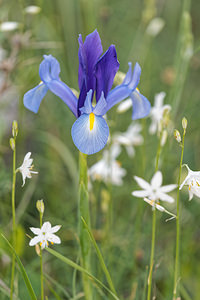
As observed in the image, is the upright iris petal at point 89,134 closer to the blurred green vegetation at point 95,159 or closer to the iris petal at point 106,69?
the iris petal at point 106,69

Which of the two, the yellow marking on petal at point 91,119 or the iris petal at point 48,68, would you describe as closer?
the yellow marking on petal at point 91,119

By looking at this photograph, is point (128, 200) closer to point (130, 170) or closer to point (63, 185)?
point (130, 170)

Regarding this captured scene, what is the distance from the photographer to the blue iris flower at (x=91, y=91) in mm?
839

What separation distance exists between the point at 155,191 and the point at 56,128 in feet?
4.41

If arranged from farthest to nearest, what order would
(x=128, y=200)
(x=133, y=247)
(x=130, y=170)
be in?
(x=130, y=170) < (x=128, y=200) < (x=133, y=247)

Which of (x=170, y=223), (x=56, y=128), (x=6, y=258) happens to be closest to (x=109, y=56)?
(x=6, y=258)

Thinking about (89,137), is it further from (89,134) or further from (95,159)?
(95,159)

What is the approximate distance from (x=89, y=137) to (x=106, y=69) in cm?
19

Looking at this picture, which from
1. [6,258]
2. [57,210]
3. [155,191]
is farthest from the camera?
[57,210]

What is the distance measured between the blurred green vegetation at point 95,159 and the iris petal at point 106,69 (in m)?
0.42

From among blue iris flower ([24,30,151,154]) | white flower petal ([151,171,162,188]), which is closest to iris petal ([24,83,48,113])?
blue iris flower ([24,30,151,154])

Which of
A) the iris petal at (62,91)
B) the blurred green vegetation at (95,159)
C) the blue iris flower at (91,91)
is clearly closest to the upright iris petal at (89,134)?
the blue iris flower at (91,91)

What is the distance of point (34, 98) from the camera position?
1001mm

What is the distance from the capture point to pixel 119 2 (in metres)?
2.82
